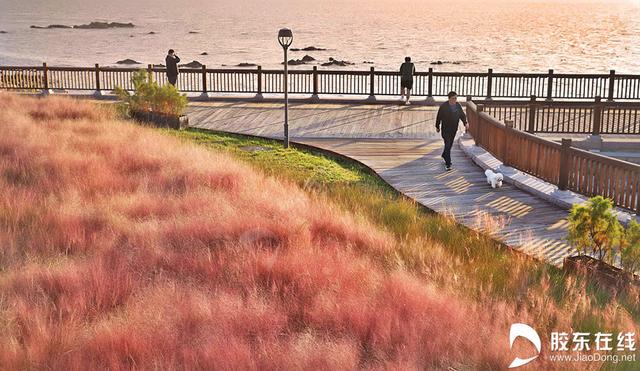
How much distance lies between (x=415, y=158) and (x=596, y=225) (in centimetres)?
903

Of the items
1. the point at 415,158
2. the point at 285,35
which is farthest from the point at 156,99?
the point at 415,158

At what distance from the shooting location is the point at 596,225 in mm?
9938

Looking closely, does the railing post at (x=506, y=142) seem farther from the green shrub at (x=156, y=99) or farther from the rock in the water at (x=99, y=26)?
the rock in the water at (x=99, y=26)

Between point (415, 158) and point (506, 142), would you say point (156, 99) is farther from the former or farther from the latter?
point (506, 142)

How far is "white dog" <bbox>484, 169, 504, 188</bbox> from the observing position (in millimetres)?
15461

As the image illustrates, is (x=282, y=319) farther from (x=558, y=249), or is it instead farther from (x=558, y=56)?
(x=558, y=56)

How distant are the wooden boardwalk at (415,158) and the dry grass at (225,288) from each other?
2209 millimetres

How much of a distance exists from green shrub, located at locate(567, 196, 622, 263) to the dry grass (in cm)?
95

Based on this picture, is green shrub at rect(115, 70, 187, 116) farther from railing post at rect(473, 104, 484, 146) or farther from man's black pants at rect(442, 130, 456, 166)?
man's black pants at rect(442, 130, 456, 166)

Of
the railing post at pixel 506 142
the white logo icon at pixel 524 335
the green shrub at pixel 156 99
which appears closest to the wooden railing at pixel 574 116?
the railing post at pixel 506 142

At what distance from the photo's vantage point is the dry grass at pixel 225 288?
23.7 ft

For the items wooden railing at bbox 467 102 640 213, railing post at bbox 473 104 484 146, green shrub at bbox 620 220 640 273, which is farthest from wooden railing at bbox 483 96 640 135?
green shrub at bbox 620 220 640 273

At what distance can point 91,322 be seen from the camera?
8047 mm

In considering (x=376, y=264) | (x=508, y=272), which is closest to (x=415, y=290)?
(x=376, y=264)
